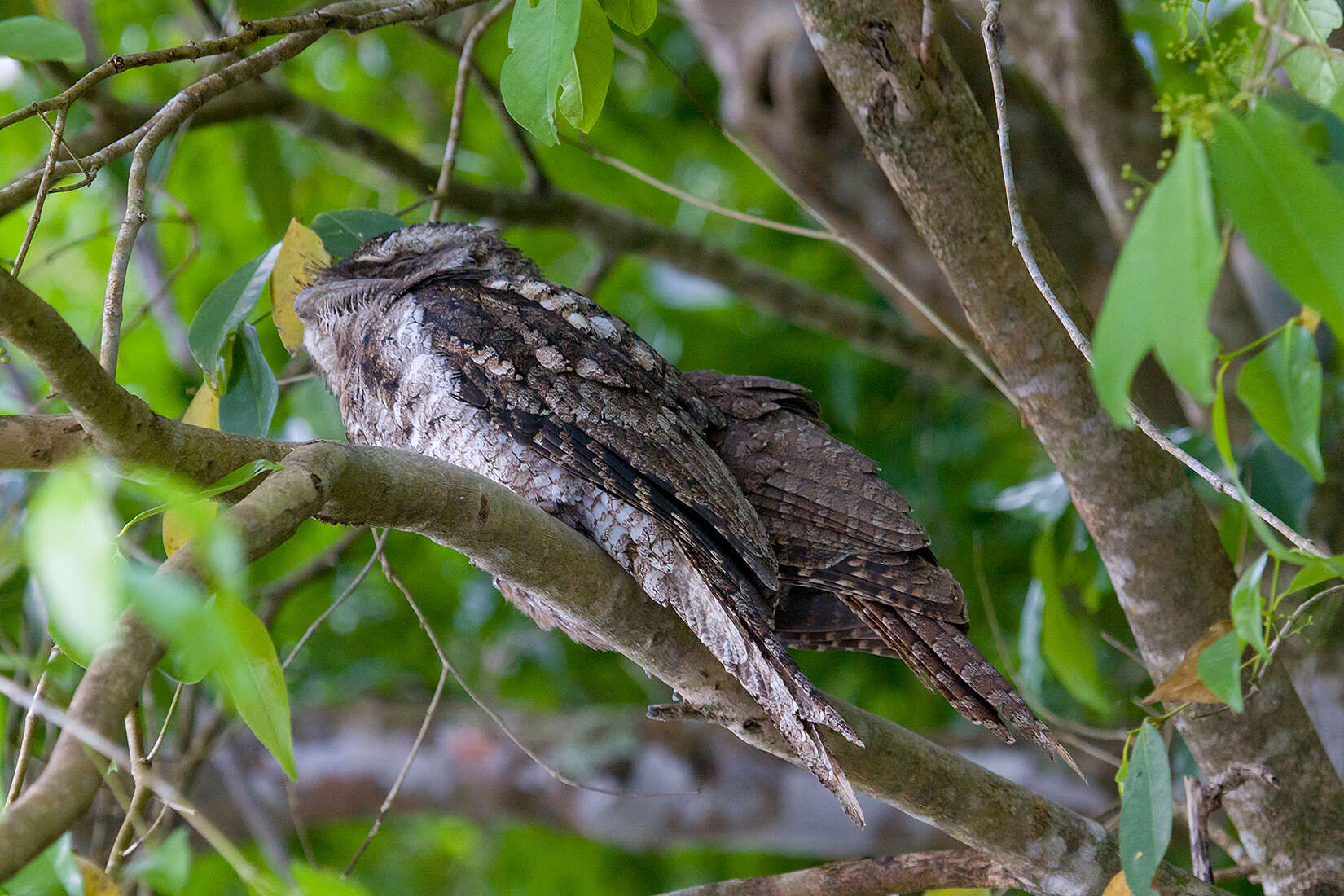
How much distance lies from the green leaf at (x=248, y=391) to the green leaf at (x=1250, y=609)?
57.0 inches

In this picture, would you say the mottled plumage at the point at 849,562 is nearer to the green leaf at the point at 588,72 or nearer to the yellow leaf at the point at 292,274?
the green leaf at the point at 588,72

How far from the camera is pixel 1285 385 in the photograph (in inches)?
39.2

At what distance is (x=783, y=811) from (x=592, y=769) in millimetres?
679

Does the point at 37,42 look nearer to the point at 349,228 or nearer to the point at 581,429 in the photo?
the point at 349,228

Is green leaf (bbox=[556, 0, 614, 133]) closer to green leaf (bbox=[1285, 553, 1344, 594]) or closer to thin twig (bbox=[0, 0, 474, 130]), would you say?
thin twig (bbox=[0, 0, 474, 130])

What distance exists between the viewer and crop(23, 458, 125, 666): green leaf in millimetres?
727

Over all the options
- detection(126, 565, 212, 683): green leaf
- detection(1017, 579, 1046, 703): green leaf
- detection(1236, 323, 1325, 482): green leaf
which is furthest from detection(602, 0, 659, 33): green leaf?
detection(1017, 579, 1046, 703): green leaf

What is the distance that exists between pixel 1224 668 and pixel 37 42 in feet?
5.82

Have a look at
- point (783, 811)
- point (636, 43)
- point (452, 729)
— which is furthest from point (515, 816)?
point (636, 43)

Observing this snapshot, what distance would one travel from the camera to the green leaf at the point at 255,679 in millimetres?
820

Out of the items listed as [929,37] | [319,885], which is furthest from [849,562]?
[319,885]

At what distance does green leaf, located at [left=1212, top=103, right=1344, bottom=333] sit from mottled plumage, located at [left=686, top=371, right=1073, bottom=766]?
91 centimetres

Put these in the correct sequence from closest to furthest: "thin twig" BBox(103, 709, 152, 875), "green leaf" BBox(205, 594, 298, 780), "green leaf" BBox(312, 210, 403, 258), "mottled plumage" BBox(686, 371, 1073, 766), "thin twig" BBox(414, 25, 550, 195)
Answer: "green leaf" BBox(205, 594, 298, 780) < "thin twig" BBox(103, 709, 152, 875) < "mottled plumage" BBox(686, 371, 1073, 766) < "green leaf" BBox(312, 210, 403, 258) < "thin twig" BBox(414, 25, 550, 195)

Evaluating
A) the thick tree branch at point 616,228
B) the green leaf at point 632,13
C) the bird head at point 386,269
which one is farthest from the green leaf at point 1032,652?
the green leaf at point 632,13
